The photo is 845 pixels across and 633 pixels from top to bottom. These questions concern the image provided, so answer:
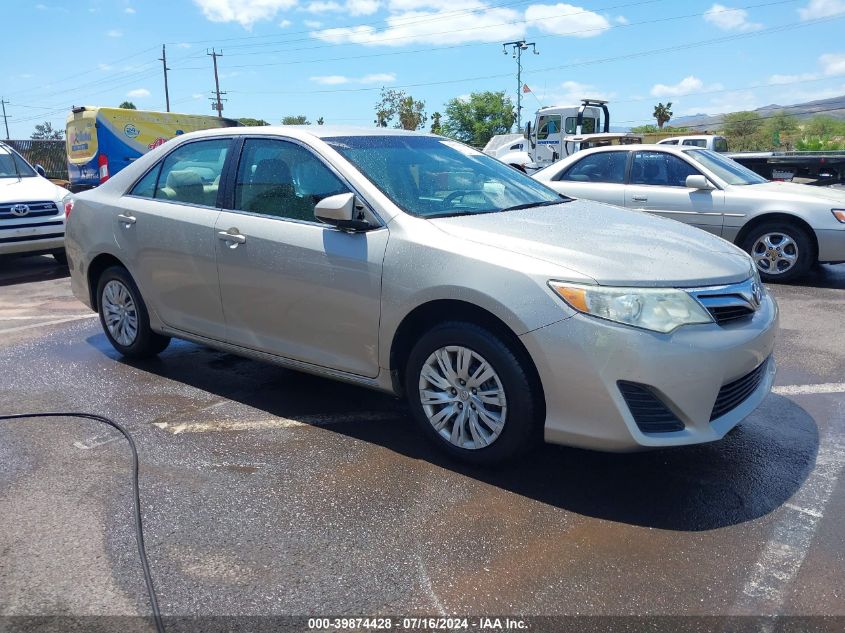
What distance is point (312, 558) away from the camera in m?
2.87

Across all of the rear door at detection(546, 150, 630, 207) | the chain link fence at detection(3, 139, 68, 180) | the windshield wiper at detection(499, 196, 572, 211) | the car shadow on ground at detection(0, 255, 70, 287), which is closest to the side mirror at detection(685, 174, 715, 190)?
the rear door at detection(546, 150, 630, 207)

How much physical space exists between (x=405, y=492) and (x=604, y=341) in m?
1.15

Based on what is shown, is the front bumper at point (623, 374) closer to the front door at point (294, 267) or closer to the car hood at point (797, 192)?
the front door at point (294, 267)

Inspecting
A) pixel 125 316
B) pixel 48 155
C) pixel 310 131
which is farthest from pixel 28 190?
pixel 48 155

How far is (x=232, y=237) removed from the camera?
4293mm

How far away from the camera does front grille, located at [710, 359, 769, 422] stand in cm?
323

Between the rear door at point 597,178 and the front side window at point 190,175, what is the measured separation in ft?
17.3

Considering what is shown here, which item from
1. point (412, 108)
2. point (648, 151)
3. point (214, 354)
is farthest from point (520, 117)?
point (214, 354)

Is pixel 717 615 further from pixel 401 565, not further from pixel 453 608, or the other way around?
pixel 401 565

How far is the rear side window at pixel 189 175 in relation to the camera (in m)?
4.61

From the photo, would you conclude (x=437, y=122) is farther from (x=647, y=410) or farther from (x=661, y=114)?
(x=647, y=410)

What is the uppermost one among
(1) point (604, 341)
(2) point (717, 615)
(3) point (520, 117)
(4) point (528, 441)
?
(3) point (520, 117)

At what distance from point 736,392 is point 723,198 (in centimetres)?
553

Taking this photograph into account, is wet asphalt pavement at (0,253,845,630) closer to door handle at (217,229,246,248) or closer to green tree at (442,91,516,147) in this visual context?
door handle at (217,229,246,248)
